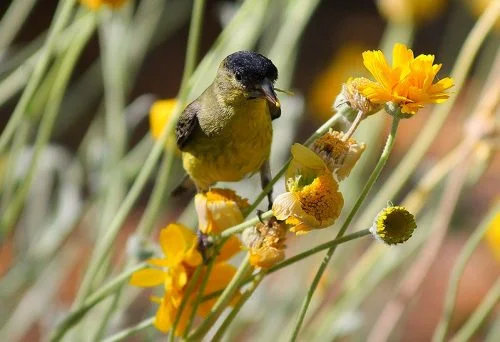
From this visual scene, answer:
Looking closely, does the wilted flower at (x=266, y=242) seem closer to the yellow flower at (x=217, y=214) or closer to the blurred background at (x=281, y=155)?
the yellow flower at (x=217, y=214)

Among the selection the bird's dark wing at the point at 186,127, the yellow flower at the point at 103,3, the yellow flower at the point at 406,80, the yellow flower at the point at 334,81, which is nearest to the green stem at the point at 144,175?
the bird's dark wing at the point at 186,127

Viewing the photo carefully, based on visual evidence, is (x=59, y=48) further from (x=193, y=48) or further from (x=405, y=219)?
(x=405, y=219)

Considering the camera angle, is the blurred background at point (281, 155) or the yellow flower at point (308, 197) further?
the blurred background at point (281, 155)

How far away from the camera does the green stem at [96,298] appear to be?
0.67 meters

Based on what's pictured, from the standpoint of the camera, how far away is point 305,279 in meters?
1.30

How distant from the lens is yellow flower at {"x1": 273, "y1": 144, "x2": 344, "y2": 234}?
22.0 inches

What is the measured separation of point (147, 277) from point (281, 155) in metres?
0.64

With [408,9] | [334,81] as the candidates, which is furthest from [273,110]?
[334,81]

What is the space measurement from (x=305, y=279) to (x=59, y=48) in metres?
0.48

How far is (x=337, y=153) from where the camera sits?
0.59 meters

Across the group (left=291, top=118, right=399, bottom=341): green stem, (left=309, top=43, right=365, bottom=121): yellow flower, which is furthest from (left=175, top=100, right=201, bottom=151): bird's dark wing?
(left=309, top=43, right=365, bottom=121): yellow flower

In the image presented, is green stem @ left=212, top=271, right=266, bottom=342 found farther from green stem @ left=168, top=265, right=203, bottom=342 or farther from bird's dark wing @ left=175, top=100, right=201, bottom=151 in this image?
bird's dark wing @ left=175, top=100, right=201, bottom=151

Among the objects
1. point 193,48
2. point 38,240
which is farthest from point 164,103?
point 38,240

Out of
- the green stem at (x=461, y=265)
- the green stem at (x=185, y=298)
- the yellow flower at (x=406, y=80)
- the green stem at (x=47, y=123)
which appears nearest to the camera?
the yellow flower at (x=406, y=80)
